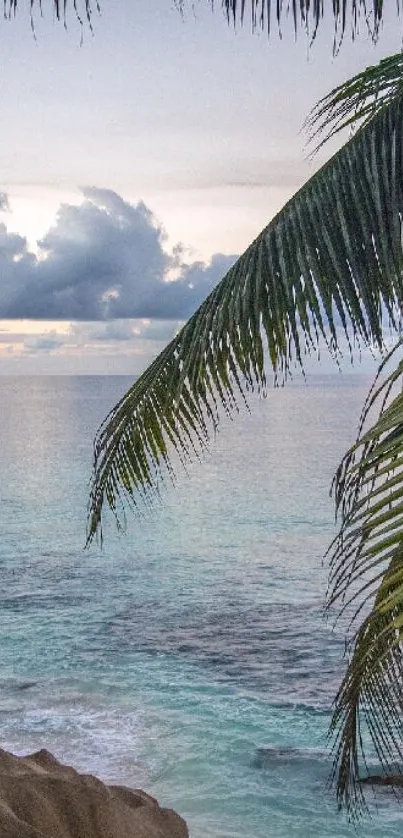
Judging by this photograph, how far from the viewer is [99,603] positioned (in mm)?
28984

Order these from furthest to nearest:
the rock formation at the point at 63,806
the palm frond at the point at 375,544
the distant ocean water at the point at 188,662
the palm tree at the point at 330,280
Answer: the distant ocean water at the point at 188,662
the rock formation at the point at 63,806
the palm tree at the point at 330,280
the palm frond at the point at 375,544

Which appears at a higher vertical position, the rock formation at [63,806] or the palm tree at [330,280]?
the palm tree at [330,280]

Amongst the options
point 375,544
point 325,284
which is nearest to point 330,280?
point 325,284

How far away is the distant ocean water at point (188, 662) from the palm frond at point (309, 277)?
31.6 ft

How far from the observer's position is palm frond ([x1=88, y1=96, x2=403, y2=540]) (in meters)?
3.94

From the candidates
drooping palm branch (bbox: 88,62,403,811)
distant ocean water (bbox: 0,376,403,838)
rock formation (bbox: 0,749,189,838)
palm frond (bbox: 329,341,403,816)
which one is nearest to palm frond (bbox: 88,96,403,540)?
drooping palm branch (bbox: 88,62,403,811)

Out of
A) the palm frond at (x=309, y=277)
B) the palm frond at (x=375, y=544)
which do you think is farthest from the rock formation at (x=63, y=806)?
the palm frond at (x=309, y=277)

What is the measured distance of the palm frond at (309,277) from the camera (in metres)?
3.94

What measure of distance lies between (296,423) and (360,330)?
148 meters

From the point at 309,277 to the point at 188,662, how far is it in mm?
18322

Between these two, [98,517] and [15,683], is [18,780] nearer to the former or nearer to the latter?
[98,517]

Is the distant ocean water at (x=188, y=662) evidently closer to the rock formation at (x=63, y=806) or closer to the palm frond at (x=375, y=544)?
the rock formation at (x=63, y=806)

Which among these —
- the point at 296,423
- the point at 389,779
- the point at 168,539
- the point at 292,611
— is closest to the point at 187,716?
the point at 389,779

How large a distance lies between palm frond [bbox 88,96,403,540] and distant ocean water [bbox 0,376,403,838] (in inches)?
379
